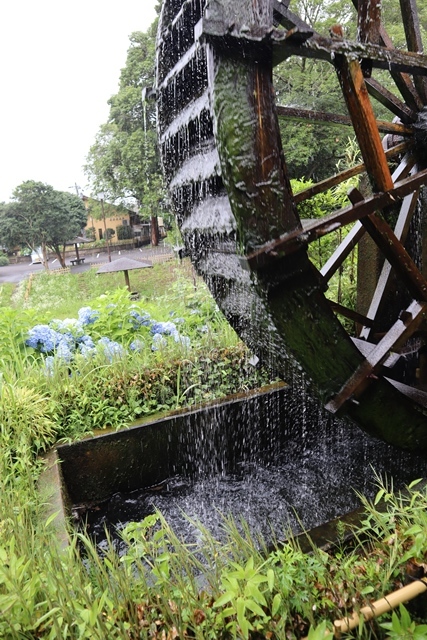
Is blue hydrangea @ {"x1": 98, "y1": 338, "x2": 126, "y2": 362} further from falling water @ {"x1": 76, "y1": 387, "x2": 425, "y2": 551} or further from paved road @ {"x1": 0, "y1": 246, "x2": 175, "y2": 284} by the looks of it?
paved road @ {"x1": 0, "y1": 246, "x2": 175, "y2": 284}

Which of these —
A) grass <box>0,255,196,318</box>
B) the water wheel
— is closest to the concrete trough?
the water wheel

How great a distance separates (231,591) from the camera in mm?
1266

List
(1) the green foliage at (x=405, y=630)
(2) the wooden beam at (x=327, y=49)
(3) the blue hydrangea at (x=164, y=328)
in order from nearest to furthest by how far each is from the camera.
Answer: (1) the green foliage at (x=405, y=630) < (2) the wooden beam at (x=327, y=49) < (3) the blue hydrangea at (x=164, y=328)

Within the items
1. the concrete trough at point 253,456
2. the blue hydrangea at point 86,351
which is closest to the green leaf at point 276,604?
the concrete trough at point 253,456

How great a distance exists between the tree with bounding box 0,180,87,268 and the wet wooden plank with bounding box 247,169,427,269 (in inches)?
702

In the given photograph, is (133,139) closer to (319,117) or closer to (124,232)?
(124,232)

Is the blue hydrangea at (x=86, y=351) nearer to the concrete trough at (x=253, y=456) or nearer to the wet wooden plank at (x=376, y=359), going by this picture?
the concrete trough at (x=253, y=456)

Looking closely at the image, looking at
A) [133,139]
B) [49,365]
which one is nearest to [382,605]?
[49,365]

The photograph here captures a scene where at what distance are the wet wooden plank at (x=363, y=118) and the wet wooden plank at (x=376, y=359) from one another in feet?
2.20

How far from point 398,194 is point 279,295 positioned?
2.43 ft

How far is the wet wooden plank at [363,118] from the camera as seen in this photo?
82.2 inches

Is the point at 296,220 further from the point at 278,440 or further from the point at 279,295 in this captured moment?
the point at 278,440

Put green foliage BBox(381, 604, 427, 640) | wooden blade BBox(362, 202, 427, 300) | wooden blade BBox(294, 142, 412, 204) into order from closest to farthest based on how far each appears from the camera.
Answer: green foliage BBox(381, 604, 427, 640)
wooden blade BBox(362, 202, 427, 300)
wooden blade BBox(294, 142, 412, 204)

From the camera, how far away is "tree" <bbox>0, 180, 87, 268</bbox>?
725 inches
